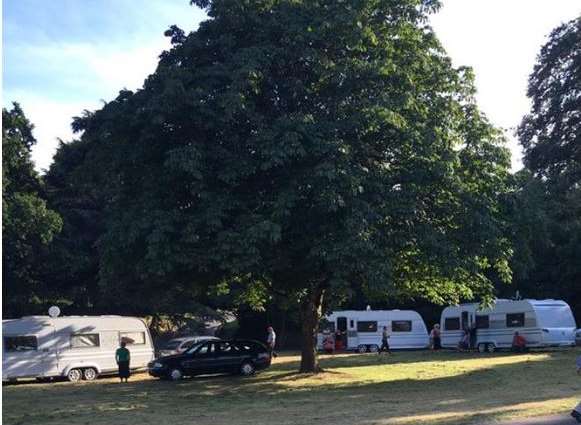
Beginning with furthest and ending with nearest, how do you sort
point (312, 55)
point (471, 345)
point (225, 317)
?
point (225, 317) → point (471, 345) → point (312, 55)

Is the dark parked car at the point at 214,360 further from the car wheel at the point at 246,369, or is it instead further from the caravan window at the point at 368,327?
the caravan window at the point at 368,327

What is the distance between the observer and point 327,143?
19.2m

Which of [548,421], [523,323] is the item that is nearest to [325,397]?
[548,421]

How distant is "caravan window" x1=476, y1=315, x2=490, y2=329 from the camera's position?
131 ft

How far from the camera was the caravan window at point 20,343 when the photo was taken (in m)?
27.7

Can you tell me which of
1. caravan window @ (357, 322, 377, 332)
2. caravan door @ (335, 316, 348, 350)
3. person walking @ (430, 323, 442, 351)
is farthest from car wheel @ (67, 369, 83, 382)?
person walking @ (430, 323, 442, 351)

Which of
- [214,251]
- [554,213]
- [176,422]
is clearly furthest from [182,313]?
[176,422]

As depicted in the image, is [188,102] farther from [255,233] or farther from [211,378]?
[211,378]

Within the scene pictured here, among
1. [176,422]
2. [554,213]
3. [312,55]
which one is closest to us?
[176,422]

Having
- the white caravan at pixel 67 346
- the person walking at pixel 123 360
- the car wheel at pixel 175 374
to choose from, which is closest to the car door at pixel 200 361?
the car wheel at pixel 175 374

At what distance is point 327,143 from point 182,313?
2721cm

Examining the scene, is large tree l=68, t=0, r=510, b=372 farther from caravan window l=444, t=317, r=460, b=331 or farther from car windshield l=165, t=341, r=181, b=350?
caravan window l=444, t=317, r=460, b=331

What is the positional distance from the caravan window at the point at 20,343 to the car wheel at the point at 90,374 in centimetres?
228

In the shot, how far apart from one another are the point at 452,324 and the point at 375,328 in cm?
451
